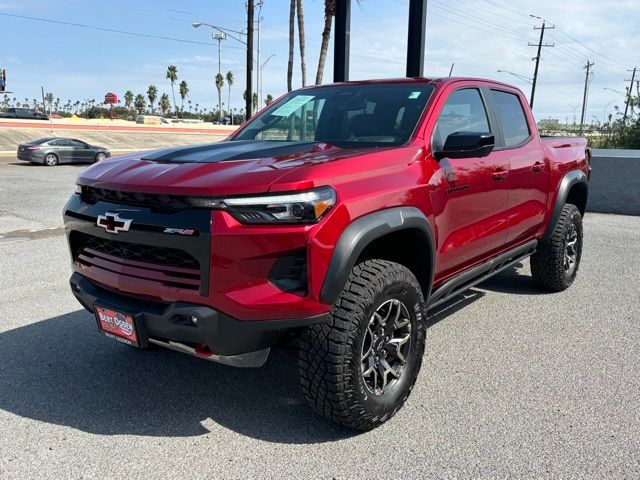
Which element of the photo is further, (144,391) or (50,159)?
(50,159)

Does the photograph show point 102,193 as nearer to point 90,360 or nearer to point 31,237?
point 90,360

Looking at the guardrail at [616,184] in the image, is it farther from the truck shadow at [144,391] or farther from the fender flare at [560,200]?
the truck shadow at [144,391]

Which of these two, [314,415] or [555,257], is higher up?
[555,257]

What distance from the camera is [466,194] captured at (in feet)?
11.8

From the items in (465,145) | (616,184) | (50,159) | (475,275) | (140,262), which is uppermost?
(465,145)

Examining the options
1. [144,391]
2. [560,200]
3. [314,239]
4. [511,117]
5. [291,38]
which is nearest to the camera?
[314,239]

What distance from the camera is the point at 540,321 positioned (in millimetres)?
4684

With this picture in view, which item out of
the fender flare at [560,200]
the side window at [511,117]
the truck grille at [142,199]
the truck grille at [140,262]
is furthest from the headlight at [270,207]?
the fender flare at [560,200]

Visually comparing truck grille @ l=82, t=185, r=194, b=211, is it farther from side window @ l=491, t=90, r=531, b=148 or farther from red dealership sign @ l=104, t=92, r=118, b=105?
red dealership sign @ l=104, t=92, r=118, b=105

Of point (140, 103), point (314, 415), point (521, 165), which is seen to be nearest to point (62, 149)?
point (521, 165)

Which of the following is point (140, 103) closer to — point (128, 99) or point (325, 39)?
point (128, 99)

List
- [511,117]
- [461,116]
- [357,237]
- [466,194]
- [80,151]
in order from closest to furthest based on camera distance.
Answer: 1. [357,237]
2. [466,194]
3. [461,116]
4. [511,117]
5. [80,151]

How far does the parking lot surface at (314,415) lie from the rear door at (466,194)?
2.50 ft

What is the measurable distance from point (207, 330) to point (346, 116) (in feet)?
6.63
